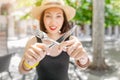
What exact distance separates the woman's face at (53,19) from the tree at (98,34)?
6022 mm

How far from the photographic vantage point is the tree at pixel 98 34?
26.8ft

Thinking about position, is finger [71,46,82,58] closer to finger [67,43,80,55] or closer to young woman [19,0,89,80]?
finger [67,43,80,55]

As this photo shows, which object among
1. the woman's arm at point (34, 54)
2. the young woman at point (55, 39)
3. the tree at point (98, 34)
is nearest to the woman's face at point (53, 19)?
the young woman at point (55, 39)

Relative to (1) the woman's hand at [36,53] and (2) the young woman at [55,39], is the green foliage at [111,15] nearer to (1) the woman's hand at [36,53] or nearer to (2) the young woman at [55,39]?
(2) the young woman at [55,39]

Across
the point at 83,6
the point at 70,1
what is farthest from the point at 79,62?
the point at 83,6

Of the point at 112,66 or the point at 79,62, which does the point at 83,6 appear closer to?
the point at 112,66

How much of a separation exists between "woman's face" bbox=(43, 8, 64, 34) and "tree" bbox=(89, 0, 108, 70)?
6.02 meters

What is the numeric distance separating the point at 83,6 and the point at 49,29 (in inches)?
439

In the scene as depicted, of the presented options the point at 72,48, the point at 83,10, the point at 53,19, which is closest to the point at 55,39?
the point at 53,19

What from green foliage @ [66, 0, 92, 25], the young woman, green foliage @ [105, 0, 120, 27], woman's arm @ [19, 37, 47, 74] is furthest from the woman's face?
green foliage @ [105, 0, 120, 27]

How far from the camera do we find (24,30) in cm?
2775

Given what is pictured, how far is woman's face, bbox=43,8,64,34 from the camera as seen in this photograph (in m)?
2.15

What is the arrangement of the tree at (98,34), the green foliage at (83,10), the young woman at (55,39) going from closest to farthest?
the young woman at (55,39) < the tree at (98,34) < the green foliage at (83,10)

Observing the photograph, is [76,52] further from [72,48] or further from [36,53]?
[36,53]
